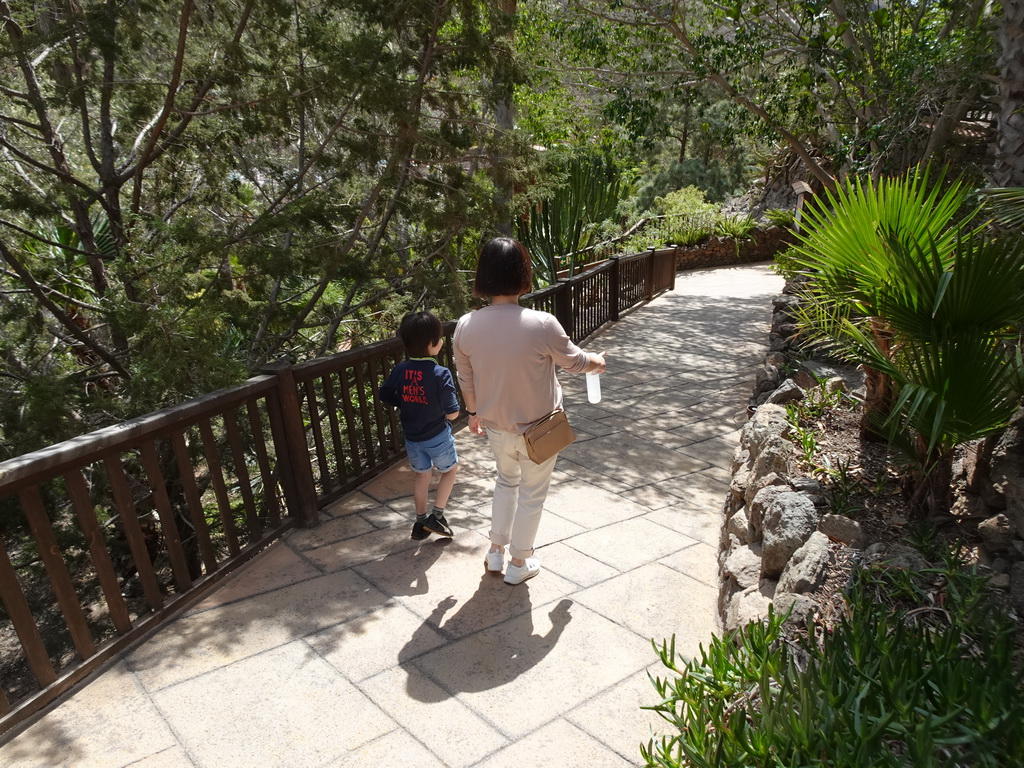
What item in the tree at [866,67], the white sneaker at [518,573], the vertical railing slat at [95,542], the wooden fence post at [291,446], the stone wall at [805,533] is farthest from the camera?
the tree at [866,67]

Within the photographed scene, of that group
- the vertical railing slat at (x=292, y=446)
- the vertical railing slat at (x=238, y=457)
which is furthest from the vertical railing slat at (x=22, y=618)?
the vertical railing slat at (x=292, y=446)

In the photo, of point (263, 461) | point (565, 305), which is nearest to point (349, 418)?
point (263, 461)

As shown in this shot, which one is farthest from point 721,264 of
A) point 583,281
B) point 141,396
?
point 141,396

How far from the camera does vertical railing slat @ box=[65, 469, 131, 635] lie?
270 centimetres

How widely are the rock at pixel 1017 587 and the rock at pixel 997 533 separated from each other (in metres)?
0.14

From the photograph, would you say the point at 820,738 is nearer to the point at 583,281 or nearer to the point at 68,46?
the point at 68,46

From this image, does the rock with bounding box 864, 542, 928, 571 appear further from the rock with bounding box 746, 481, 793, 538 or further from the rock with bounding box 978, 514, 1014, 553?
the rock with bounding box 746, 481, 793, 538

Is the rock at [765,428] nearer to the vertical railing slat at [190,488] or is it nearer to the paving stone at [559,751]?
the paving stone at [559,751]

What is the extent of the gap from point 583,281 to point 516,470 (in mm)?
6112

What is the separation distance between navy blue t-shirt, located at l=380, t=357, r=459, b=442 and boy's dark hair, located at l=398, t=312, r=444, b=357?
62 mm

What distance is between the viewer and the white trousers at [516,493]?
3.26 m

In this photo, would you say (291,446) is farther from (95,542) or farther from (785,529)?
(785,529)

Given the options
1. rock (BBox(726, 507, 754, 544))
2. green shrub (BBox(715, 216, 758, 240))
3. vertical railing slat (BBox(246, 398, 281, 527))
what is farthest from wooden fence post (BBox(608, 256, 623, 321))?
green shrub (BBox(715, 216, 758, 240))

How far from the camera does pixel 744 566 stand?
325cm
